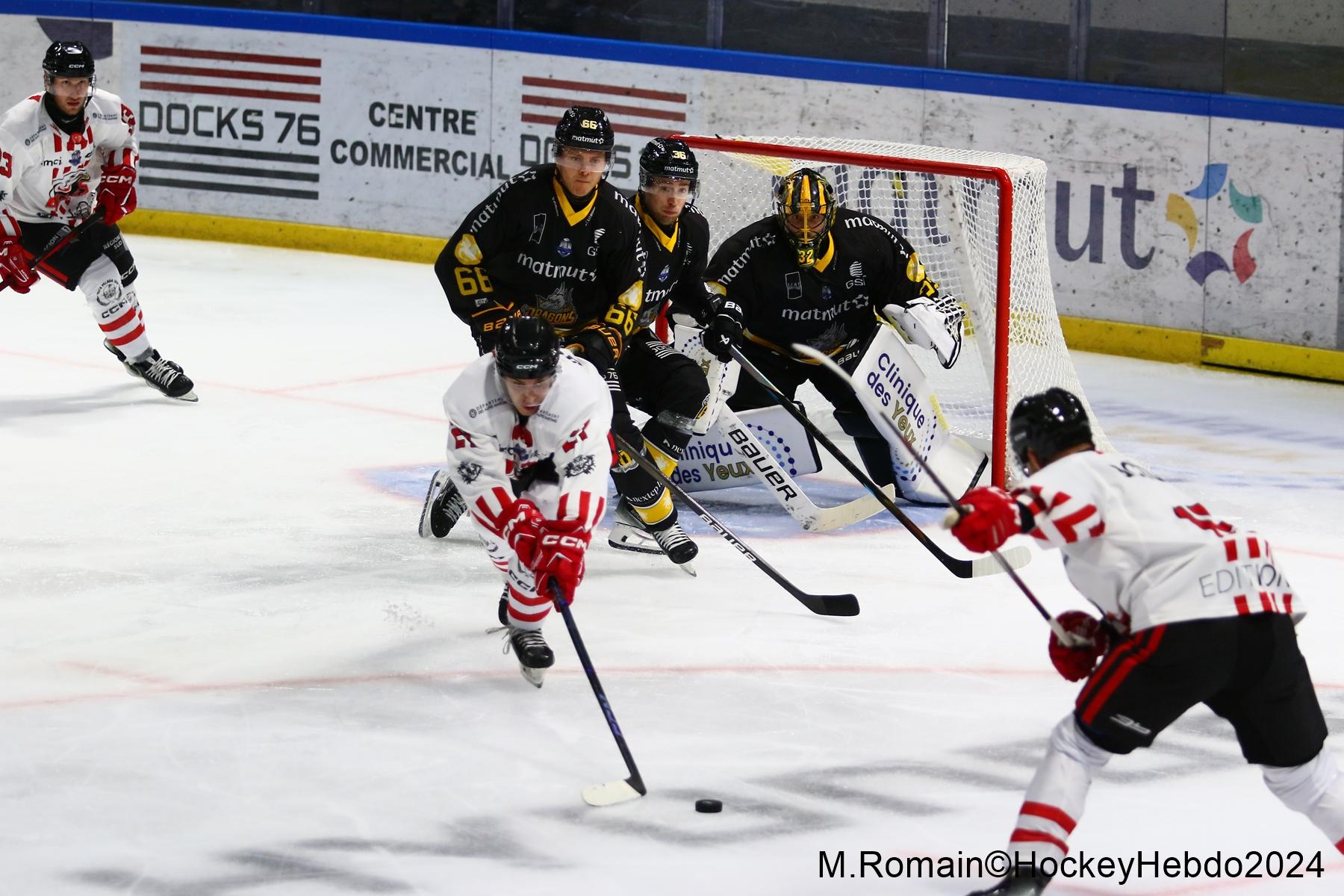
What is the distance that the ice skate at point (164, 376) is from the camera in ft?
23.3

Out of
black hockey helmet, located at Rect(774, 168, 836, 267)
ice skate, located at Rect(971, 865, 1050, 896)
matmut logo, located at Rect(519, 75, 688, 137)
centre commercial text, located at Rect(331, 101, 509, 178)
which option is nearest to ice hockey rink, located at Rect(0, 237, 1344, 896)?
ice skate, located at Rect(971, 865, 1050, 896)

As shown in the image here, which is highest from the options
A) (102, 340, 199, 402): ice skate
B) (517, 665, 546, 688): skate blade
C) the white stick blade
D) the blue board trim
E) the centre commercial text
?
the blue board trim

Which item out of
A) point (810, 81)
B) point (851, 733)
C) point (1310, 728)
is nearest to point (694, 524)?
point (851, 733)

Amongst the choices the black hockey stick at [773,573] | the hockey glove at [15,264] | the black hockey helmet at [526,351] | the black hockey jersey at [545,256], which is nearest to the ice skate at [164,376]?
the hockey glove at [15,264]

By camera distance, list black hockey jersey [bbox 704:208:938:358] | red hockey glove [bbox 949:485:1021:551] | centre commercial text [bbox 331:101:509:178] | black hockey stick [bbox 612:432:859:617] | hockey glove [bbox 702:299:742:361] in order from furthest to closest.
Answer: centre commercial text [bbox 331:101:509:178] < black hockey jersey [bbox 704:208:938:358] < hockey glove [bbox 702:299:742:361] < black hockey stick [bbox 612:432:859:617] < red hockey glove [bbox 949:485:1021:551]

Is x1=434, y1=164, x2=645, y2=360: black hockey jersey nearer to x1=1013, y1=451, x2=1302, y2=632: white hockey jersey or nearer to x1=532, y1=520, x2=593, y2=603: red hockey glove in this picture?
x1=532, y1=520, x2=593, y2=603: red hockey glove

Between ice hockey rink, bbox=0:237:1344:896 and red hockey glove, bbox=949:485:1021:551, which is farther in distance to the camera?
ice hockey rink, bbox=0:237:1344:896

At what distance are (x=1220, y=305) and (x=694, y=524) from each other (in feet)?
10.6

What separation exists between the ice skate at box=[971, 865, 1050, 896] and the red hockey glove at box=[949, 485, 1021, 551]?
52 cm

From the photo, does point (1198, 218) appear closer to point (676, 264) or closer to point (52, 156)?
point (676, 264)

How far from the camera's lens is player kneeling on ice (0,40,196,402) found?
6.92 m

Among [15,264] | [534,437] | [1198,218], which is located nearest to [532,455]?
[534,437]

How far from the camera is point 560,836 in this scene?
3.49 m

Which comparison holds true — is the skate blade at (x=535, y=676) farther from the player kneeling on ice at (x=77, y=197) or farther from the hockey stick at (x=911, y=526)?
the player kneeling on ice at (x=77, y=197)
